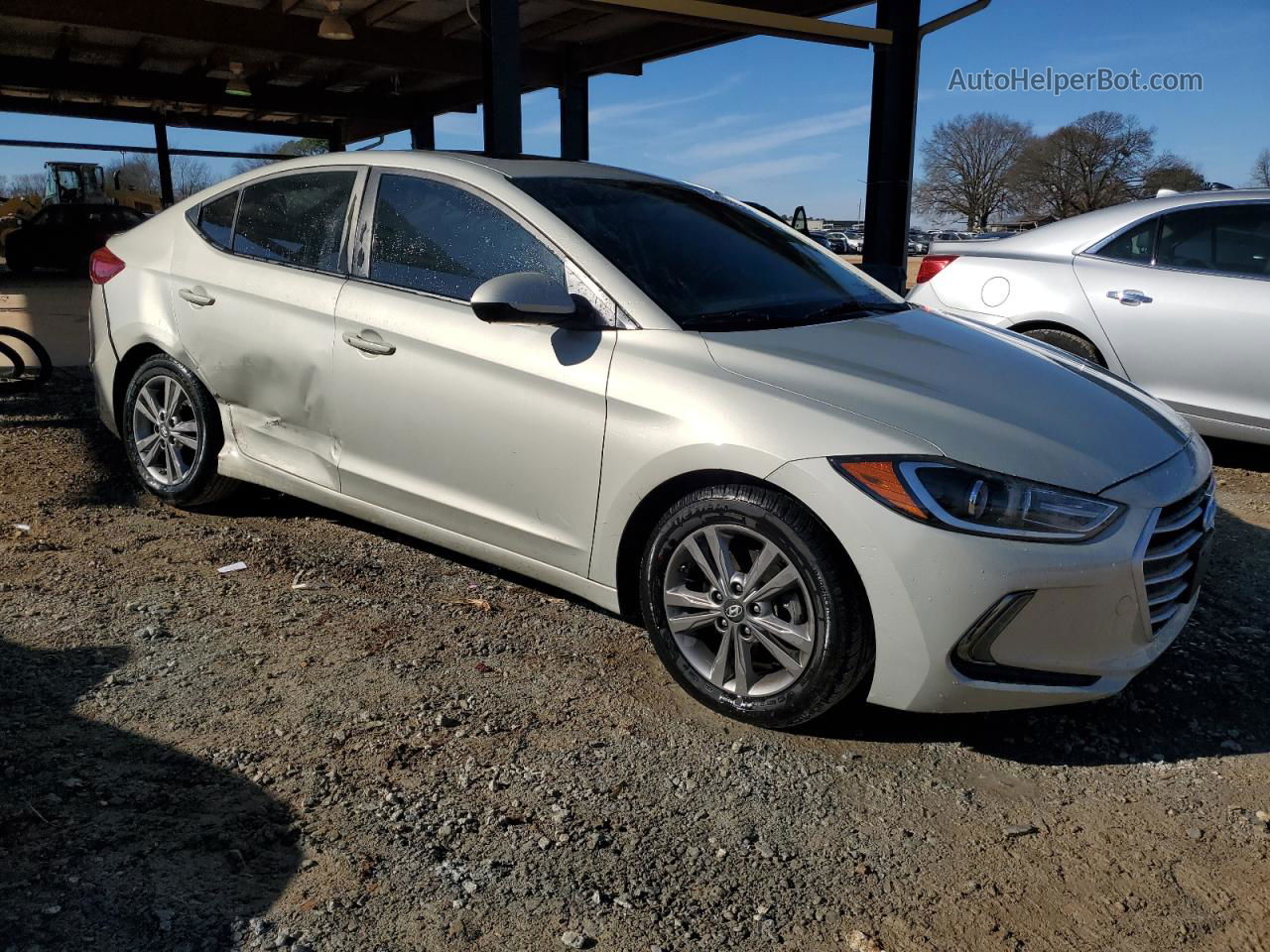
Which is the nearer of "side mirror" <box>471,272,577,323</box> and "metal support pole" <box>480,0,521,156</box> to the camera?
"side mirror" <box>471,272,577,323</box>

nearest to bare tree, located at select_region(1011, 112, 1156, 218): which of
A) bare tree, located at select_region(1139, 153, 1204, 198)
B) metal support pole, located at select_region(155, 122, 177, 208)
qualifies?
bare tree, located at select_region(1139, 153, 1204, 198)

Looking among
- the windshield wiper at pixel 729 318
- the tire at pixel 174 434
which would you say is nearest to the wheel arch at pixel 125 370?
the tire at pixel 174 434

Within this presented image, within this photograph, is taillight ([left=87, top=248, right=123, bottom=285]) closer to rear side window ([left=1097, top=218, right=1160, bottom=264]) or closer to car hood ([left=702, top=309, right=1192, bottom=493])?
car hood ([left=702, top=309, right=1192, bottom=493])

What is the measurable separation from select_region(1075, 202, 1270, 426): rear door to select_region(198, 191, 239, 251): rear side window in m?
4.51

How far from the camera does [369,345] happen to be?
3846mm

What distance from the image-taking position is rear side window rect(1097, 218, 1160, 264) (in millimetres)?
6082

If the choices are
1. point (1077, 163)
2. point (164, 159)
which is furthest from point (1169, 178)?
point (164, 159)

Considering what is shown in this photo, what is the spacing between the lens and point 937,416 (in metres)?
2.93

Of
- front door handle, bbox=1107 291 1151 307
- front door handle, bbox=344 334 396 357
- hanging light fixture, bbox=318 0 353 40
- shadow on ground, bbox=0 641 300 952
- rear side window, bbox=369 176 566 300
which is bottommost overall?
shadow on ground, bbox=0 641 300 952

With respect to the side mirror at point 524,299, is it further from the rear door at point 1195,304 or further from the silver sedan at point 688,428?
the rear door at point 1195,304

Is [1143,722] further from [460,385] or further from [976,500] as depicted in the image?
[460,385]

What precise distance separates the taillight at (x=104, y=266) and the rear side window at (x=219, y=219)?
53 centimetres

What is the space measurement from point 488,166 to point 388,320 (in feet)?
2.23

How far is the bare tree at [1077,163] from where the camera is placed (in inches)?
3041
